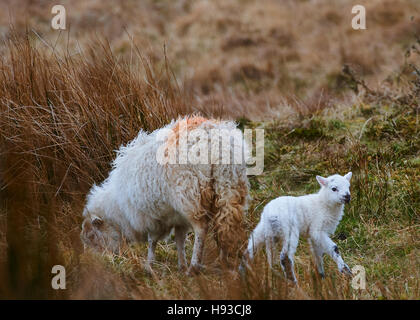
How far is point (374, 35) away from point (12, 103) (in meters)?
13.2

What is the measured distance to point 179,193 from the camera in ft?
15.4

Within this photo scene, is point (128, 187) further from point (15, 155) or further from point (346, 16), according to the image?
point (346, 16)

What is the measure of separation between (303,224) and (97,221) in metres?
1.91

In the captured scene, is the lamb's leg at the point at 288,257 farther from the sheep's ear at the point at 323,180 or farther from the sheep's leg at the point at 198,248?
the sheep's leg at the point at 198,248

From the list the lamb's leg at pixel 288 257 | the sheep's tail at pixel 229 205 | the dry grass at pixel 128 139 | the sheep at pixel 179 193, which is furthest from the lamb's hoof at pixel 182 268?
the lamb's leg at pixel 288 257

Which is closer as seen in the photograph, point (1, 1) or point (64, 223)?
point (64, 223)

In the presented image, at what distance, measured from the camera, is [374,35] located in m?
17.1

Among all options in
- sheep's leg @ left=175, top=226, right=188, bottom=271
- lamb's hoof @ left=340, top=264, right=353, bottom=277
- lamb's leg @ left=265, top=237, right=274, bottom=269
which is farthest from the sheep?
lamb's hoof @ left=340, top=264, right=353, bottom=277

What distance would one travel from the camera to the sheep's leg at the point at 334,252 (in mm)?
4590

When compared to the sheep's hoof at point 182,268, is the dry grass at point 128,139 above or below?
above

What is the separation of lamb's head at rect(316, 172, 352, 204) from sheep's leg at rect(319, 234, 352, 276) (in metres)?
0.32

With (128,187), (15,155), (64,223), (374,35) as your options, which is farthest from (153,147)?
(374,35)

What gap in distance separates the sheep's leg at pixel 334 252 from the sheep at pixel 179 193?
0.66 m
